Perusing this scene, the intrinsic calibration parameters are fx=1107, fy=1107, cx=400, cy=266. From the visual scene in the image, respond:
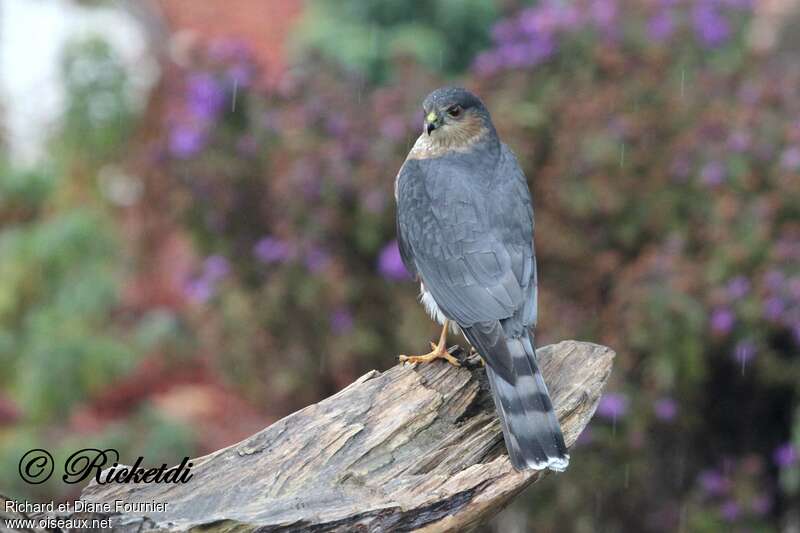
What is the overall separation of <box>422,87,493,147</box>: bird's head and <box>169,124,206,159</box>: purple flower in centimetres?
229

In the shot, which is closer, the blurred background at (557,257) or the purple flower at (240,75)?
the blurred background at (557,257)

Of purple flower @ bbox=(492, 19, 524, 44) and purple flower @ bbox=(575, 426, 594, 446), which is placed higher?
purple flower @ bbox=(492, 19, 524, 44)

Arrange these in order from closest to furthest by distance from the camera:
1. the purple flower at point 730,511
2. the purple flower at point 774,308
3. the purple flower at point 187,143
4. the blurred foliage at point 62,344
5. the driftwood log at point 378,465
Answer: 1. the driftwood log at point 378,465
2. the purple flower at point 774,308
3. the purple flower at point 730,511
4. the blurred foliage at point 62,344
5. the purple flower at point 187,143

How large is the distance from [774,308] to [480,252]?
5.48 feet

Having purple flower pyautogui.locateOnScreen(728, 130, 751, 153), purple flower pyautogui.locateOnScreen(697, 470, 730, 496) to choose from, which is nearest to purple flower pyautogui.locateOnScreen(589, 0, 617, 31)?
purple flower pyautogui.locateOnScreen(728, 130, 751, 153)

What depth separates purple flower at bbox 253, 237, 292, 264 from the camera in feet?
18.5

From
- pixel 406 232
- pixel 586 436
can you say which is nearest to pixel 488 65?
pixel 586 436

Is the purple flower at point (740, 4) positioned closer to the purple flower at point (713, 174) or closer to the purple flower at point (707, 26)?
the purple flower at point (707, 26)

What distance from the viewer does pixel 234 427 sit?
747cm

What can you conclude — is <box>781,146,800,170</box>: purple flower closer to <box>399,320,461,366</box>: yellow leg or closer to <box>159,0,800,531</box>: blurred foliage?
<box>159,0,800,531</box>: blurred foliage

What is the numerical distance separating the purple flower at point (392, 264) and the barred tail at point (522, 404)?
190cm

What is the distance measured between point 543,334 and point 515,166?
134cm

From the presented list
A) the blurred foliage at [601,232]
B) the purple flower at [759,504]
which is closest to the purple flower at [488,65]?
the blurred foliage at [601,232]

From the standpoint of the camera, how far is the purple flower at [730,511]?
5059mm
